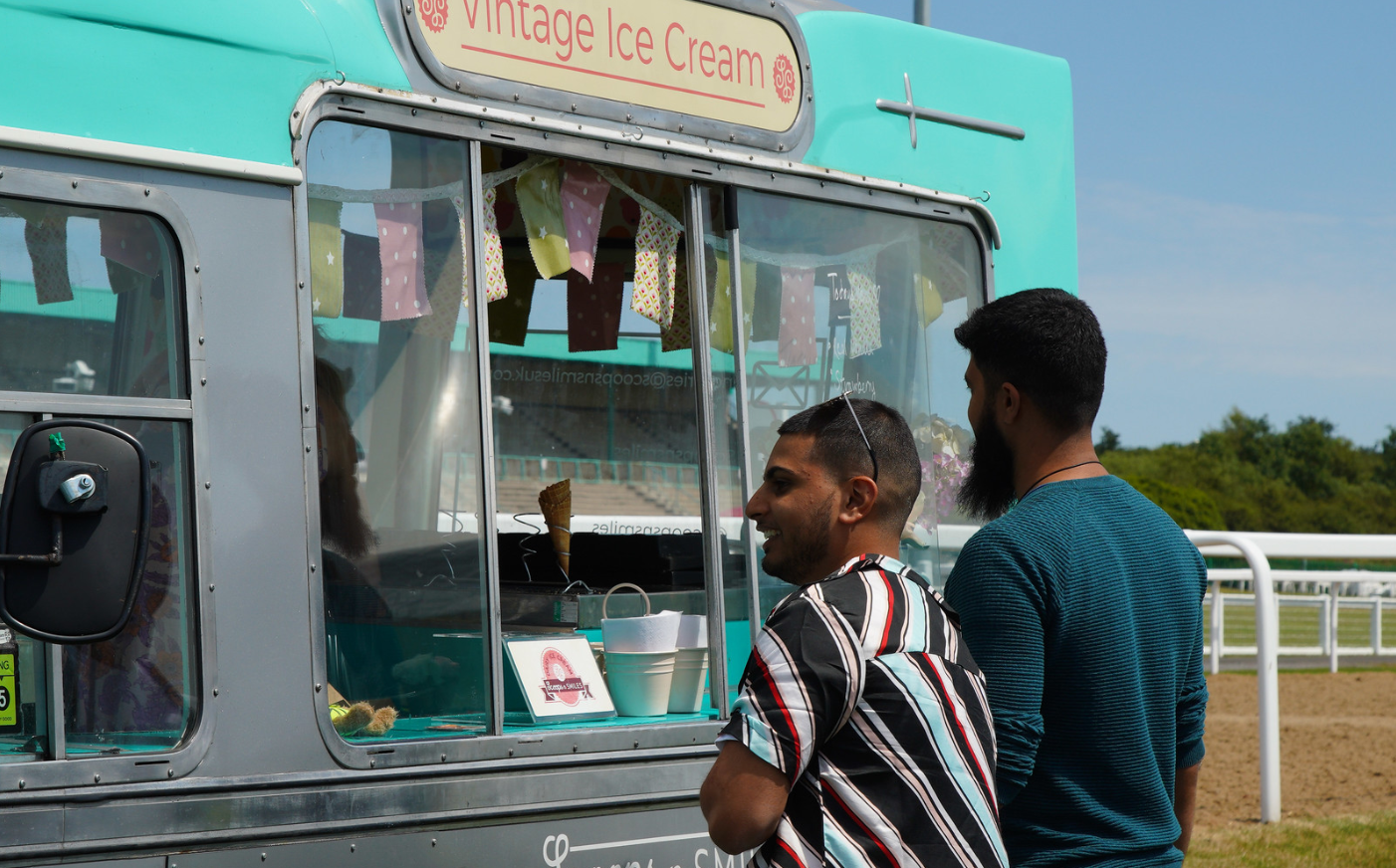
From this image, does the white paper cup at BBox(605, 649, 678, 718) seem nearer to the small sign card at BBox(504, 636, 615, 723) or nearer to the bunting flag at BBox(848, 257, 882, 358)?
the small sign card at BBox(504, 636, 615, 723)

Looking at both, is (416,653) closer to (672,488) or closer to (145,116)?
(145,116)

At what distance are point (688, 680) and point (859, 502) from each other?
5.19 ft

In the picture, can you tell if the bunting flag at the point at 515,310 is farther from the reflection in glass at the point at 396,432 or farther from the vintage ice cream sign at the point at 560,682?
the vintage ice cream sign at the point at 560,682

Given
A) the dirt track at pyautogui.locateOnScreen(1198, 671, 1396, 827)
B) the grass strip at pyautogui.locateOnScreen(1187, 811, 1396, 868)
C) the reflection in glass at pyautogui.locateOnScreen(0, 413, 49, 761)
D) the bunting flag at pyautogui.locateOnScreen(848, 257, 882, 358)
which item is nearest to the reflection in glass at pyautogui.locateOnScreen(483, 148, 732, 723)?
the bunting flag at pyautogui.locateOnScreen(848, 257, 882, 358)

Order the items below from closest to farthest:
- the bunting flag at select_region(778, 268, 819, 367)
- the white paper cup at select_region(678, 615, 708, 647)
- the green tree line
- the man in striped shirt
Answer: the man in striped shirt → the white paper cup at select_region(678, 615, 708, 647) → the bunting flag at select_region(778, 268, 819, 367) → the green tree line

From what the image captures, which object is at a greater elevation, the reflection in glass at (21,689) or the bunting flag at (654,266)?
the bunting flag at (654,266)

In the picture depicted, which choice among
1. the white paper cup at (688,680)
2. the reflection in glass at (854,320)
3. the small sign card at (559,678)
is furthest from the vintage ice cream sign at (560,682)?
the reflection in glass at (854,320)

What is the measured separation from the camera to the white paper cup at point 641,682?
3520 mm

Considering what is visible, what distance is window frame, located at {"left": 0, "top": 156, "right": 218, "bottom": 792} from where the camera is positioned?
7.88 feet

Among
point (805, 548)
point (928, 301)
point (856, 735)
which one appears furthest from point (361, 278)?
point (928, 301)

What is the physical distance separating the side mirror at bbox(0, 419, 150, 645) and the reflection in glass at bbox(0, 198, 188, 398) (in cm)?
27

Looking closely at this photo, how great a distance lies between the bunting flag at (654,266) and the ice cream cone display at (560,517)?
1.03m

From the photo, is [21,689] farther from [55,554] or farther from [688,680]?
[688,680]

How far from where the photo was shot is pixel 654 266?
12.6ft
